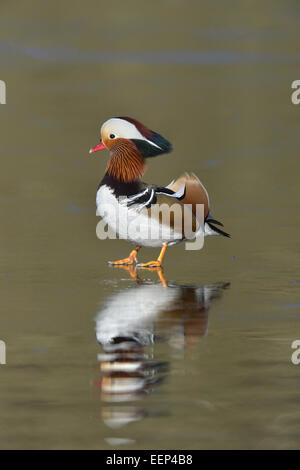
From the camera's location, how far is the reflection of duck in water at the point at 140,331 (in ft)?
20.4

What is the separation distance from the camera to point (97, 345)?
7.07 metres

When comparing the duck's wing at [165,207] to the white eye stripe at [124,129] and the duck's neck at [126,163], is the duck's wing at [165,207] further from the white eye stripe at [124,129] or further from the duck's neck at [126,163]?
the white eye stripe at [124,129]

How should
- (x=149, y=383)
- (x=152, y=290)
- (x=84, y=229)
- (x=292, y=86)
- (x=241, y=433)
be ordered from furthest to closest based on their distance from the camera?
(x=292, y=86) < (x=84, y=229) < (x=152, y=290) < (x=149, y=383) < (x=241, y=433)

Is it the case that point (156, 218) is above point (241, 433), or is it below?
above

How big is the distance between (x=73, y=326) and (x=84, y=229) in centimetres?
385

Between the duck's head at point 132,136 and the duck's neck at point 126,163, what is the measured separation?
4cm

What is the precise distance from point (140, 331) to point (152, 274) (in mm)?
2000

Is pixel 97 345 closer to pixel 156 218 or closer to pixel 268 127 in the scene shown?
pixel 156 218

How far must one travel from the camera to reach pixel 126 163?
9.66 metres

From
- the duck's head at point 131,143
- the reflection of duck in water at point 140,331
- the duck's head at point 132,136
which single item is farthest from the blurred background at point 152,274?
the duck's head at point 132,136

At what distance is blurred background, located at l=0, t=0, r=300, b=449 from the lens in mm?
5891

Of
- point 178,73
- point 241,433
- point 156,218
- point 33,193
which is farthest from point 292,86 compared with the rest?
point 241,433

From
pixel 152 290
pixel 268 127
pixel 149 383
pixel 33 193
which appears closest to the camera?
pixel 149 383

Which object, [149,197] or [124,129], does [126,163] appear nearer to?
[124,129]
